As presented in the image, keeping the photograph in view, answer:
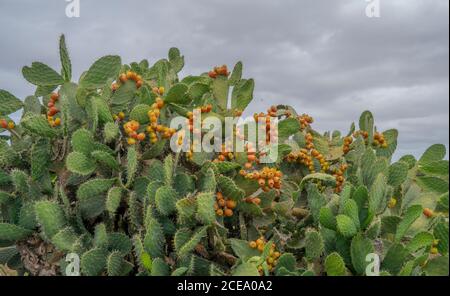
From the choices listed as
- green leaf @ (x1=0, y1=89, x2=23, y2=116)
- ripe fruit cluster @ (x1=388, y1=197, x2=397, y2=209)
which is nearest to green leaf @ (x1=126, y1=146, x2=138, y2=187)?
green leaf @ (x1=0, y1=89, x2=23, y2=116)

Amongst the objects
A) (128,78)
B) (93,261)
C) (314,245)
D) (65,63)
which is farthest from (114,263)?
(65,63)

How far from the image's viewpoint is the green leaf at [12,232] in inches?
127

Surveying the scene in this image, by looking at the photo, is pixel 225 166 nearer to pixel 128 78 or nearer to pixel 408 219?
pixel 128 78

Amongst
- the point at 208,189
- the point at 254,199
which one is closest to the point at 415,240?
the point at 254,199

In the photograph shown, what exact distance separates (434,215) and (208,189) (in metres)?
1.66

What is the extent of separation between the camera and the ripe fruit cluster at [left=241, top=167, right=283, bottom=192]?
9.97ft

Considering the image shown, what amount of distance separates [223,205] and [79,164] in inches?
33.4

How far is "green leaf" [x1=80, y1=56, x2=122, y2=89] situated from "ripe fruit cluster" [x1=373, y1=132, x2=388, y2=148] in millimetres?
1967

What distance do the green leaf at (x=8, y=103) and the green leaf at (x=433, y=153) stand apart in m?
3.02

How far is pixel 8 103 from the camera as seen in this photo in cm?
377

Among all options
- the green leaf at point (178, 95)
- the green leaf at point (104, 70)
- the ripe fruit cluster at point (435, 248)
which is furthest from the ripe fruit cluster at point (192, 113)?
the ripe fruit cluster at point (435, 248)

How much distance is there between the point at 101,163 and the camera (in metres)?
3.15

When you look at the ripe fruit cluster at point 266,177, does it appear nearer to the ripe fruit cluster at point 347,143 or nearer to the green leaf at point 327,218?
the green leaf at point 327,218

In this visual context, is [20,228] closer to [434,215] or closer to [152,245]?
Result: [152,245]
